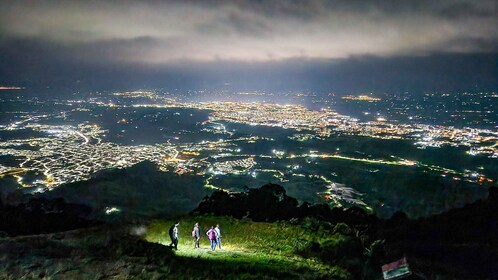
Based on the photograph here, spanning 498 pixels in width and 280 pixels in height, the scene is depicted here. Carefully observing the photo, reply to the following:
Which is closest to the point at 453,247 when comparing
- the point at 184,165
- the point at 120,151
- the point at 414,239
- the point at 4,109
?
the point at 414,239

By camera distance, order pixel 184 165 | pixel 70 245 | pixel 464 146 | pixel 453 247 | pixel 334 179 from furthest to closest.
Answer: pixel 464 146 → pixel 184 165 → pixel 334 179 → pixel 453 247 → pixel 70 245

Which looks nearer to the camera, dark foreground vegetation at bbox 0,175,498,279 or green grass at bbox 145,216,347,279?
dark foreground vegetation at bbox 0,175,498,279

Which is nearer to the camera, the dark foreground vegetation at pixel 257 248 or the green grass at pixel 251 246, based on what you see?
the dark foreground vegetation at pixel 257 248

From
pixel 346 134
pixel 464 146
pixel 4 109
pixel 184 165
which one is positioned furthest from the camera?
pixel 4 109

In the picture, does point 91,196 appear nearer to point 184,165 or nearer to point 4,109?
Answer: point 184,165

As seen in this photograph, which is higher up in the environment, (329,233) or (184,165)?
(329,233)

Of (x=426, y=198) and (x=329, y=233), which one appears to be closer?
(x=329, y=233)
